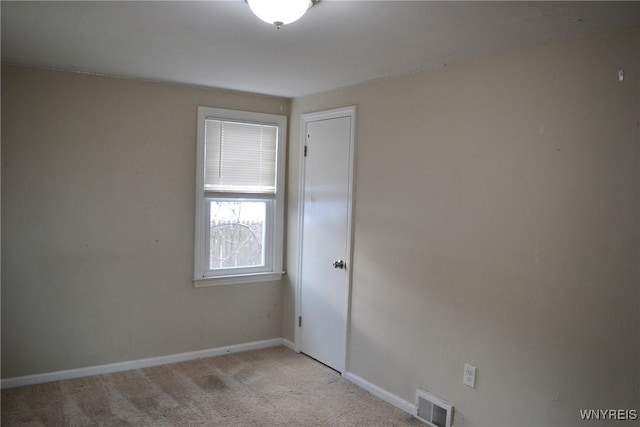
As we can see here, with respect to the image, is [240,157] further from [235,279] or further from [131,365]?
[131,365]

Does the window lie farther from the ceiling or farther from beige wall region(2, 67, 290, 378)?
the ceiling

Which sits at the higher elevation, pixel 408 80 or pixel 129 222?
pixel 408 80

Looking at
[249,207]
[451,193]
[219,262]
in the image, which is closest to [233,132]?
[249,207]

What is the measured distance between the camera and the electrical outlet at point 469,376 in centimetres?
279

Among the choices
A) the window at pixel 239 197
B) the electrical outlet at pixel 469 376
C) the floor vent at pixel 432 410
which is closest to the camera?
the electrical outlet at pixel 469 376

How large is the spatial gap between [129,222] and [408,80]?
232 centimetres

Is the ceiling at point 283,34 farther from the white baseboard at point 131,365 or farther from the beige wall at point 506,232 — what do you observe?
the white baseboard at point 131,365

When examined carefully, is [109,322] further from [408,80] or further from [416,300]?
[408,80]

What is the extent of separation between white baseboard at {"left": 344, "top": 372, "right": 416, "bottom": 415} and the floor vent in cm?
6

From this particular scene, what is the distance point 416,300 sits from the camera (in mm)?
3143

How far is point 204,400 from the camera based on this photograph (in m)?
3.29

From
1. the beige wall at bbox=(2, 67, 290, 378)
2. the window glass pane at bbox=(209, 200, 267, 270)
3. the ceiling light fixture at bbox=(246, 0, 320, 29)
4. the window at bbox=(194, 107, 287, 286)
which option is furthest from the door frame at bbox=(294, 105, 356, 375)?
the ceiling light fixture at bbox=(246, 0, 320, 29)

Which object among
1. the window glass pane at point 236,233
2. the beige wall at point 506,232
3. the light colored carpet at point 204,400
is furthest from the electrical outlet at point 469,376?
the window glass pane at point 236,233

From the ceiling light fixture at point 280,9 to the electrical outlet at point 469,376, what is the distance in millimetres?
2126
